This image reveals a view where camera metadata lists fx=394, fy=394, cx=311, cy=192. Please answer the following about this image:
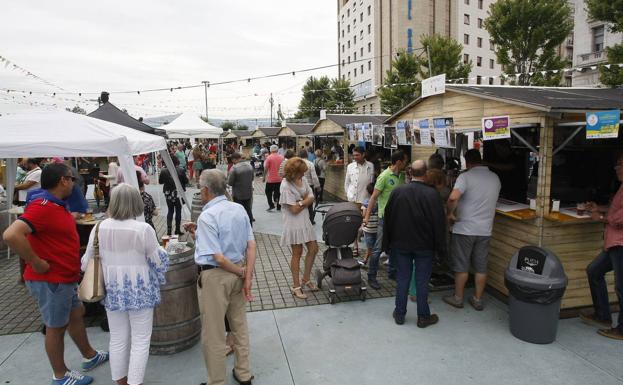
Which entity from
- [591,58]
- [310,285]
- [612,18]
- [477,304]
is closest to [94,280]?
[310,285]

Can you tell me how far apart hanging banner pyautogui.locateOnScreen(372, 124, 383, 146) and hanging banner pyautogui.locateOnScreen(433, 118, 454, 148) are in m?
2.60

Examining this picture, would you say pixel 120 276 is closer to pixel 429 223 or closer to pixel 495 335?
pixel 429 223

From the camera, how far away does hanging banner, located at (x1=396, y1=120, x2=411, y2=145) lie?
657 cm

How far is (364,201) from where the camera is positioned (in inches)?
247

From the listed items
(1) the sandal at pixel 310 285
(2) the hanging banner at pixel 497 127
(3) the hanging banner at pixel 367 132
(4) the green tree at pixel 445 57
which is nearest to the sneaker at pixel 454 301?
(1) the sandal at pixel 310 285

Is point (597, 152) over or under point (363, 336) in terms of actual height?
over

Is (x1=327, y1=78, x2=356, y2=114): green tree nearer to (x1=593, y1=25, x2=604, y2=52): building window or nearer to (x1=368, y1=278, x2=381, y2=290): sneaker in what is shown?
(x1=593, y1=25, x2=604, y2=52): building window

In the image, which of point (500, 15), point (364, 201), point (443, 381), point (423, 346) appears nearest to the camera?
point (443, 381)

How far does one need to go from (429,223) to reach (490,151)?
3.31 meters

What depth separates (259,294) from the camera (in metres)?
5.08

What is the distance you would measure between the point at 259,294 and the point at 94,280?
2513mm

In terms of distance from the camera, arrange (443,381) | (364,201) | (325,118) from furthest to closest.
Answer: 1. (325,118)
2. (364,201)
3. (443,381)

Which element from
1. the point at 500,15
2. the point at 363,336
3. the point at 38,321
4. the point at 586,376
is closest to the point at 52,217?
the point at 38,321

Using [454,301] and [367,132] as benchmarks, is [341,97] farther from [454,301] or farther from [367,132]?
[454,301]
